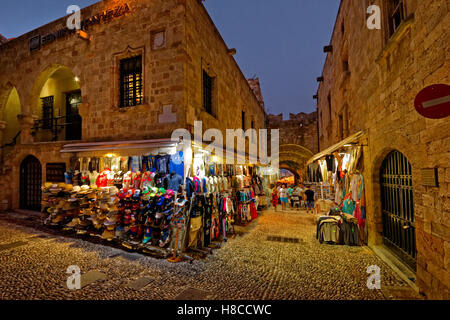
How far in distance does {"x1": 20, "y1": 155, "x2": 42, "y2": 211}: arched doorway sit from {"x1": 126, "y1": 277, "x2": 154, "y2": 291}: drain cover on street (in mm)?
8909

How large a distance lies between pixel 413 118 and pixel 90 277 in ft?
22.1

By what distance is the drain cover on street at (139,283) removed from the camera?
3729 millimetres

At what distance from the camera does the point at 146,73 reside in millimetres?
7102

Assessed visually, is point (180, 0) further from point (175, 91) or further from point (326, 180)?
point (326, 180)

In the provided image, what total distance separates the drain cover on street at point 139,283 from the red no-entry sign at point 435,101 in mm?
5030

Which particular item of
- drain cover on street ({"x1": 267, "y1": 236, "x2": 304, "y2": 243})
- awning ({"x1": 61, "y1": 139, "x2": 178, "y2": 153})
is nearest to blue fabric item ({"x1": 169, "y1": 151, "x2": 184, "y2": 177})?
awning ({"x1": 61, "y1": 139, "x2": 178, "y2": 153})

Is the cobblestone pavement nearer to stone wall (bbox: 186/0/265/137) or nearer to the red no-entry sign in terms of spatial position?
the red no-entry sign

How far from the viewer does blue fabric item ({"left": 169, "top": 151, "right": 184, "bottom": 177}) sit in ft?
19.3

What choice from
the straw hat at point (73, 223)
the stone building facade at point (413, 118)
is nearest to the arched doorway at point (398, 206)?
the stone building facade at point (413, 118)

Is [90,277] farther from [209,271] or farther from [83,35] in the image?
[83,35]

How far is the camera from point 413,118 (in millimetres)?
3633

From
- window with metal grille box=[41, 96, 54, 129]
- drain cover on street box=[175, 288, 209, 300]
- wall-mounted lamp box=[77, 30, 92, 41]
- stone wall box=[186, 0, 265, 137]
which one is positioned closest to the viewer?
drain cover on street box=[175, 288, 209, 300]
